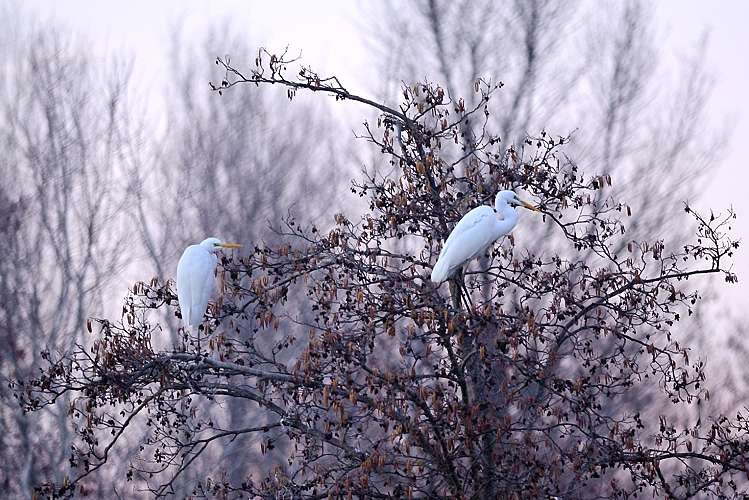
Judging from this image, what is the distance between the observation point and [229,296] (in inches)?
306

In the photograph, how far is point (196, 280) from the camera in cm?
836

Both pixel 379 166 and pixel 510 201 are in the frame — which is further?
pixel 379 166

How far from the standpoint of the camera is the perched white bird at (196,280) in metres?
8.02

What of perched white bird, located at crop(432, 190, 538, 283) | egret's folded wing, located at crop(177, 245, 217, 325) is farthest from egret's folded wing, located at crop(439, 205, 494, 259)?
egret's folded wing, located at crop(177, 245, 217, 325)

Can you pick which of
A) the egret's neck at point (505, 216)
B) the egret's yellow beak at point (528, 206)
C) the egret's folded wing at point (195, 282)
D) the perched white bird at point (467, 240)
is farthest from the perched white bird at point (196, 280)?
the egret's yellow beak at point (528, 206)

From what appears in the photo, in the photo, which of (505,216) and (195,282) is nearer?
(505,216)

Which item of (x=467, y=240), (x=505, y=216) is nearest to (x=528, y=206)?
(x=505, y=216)

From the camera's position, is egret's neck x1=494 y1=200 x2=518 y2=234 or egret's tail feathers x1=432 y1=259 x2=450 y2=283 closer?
egret's tail feathers x1=432 y1=259 x2=450 y2=283

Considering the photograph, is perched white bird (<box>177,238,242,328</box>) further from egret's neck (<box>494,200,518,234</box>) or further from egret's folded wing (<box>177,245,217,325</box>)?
egret's neck (<box>494,200,518,234</box>)

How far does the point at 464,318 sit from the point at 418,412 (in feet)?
1.87

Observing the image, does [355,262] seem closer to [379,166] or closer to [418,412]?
[418,412]

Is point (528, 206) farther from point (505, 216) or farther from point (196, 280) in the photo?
point (196, 280)

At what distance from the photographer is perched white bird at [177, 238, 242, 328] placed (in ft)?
26.3

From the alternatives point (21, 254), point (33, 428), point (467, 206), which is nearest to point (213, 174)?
point (21, 254)
